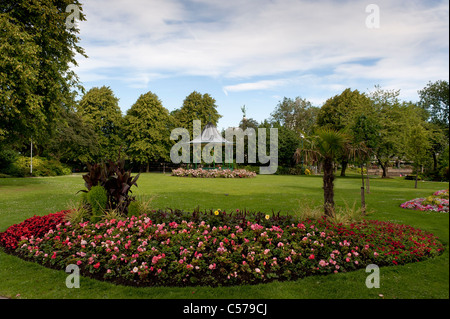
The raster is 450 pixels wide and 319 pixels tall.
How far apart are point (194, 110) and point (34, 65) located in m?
30.6

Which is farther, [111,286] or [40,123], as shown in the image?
[40,123]

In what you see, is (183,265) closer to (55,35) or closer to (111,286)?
(111,286)

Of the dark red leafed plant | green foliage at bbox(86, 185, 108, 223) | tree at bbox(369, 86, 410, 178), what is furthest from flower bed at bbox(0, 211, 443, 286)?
tree at bbox(369, 86, 410, 178)

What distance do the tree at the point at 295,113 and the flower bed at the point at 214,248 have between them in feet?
186

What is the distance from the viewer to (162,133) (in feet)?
136

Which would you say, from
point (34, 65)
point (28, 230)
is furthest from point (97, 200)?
point (34, 65)

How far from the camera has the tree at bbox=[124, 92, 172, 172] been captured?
1556 inches

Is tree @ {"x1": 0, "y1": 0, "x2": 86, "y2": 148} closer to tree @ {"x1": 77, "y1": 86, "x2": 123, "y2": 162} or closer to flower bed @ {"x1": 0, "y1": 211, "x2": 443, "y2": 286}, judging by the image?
flower bed @ {"x1": 0, "y1": 211, "x2": 443, "y2": 286}

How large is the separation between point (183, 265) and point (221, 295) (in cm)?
85

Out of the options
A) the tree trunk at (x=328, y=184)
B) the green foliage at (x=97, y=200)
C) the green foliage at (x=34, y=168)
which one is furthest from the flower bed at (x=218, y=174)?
the green foliage at (x=97, y=200)

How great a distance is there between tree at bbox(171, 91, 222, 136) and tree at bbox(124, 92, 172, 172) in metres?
3.55

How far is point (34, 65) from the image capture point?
1511 centimetres

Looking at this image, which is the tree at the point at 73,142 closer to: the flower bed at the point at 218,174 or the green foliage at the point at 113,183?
the flower bed at the point at 218,174
